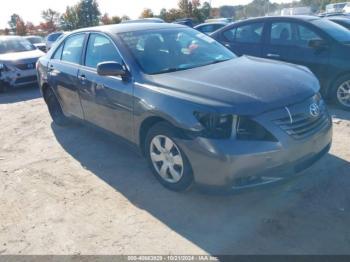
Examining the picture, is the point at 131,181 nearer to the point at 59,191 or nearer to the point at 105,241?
the point at 59,191

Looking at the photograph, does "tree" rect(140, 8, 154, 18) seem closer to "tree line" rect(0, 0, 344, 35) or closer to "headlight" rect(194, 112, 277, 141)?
"tree line" rect(0, 0, 344, 35)

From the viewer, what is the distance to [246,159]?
3.00m

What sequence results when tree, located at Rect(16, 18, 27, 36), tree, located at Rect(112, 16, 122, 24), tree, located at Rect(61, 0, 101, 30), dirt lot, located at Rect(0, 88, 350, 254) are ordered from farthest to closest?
tree, located at Rect(16, 18, 27, 36) < tree, located at Rect(112, 16, 122, 24) < tree, located at Rect(61, 0, 101, 30) < dirt lot, located at Rect(0, 88, 350, 254)

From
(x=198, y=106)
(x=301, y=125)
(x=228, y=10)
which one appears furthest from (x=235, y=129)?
(x=228, y=10)

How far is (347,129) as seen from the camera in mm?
5074

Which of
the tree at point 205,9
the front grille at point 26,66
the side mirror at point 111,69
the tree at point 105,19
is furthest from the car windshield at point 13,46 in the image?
the tree at point 105,19

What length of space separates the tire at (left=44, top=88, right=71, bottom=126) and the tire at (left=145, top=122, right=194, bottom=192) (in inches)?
104

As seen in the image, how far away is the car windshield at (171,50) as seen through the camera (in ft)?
13.1

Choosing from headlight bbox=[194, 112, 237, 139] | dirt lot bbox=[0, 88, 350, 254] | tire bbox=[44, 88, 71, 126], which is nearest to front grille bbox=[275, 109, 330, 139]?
headlight bbox=[194, 112, 237, 139]

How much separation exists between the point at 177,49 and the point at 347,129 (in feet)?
8.88

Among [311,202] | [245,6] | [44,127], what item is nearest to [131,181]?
[311,202]

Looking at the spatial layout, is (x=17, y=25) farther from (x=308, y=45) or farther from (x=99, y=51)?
(x=99, y=51)

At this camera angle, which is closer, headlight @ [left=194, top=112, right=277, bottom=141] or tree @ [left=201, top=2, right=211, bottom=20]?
headlight @ [left=194, top=112, right=277, bottom=141]

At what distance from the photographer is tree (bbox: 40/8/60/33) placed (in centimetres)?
4625
